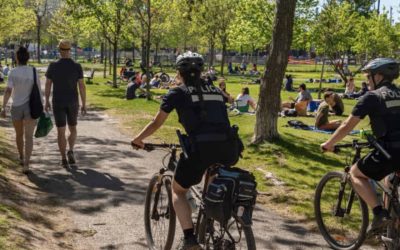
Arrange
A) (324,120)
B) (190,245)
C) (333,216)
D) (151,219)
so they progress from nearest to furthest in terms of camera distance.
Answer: (190,245) → (151,219) → (333,216) → (324,120)

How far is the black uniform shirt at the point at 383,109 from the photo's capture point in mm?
4664

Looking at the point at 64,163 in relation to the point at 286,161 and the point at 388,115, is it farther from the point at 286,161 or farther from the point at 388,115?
the point at 388,115

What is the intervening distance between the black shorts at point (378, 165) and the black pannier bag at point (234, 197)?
1.52 metres

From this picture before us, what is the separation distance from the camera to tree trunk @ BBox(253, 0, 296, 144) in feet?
34.6

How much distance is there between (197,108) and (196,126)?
15 centimetres

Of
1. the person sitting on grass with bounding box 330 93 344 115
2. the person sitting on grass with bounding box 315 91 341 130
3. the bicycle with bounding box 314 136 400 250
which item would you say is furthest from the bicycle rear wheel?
the person sitting on grass with bounding box 330 93 344 115

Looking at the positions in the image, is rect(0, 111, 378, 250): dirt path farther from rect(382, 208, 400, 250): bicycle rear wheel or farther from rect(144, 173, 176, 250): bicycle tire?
rect(382, 208, 400, 250): bicycle rear wheel

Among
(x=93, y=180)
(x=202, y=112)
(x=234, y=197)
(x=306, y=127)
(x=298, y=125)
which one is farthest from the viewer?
(x=298, y=125)

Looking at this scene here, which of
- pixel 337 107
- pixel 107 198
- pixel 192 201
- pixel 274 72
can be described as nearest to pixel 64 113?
pixel 107 198

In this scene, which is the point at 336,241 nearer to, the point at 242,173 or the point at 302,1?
the point at 242,173

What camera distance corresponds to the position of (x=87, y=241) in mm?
5621

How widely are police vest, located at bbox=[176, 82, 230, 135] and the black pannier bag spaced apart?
1.41ft

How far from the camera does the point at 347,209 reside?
5703 millimetres

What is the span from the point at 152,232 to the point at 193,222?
103 cm
